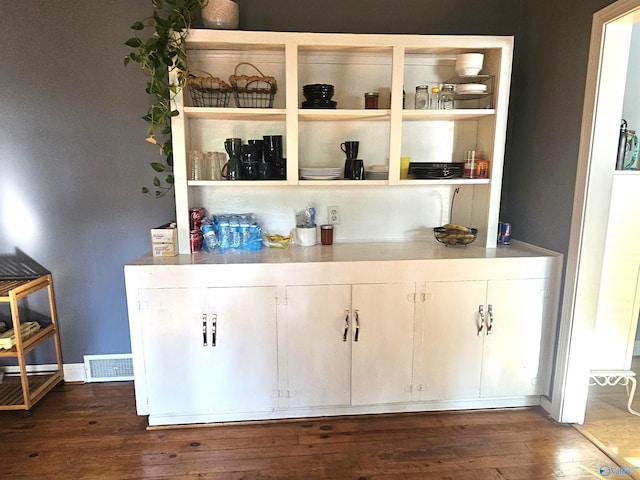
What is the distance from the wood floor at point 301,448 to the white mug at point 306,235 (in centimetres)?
103

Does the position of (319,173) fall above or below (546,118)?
below

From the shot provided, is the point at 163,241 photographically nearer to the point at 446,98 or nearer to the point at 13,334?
the point at 13,334

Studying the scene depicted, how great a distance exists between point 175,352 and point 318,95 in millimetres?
1623

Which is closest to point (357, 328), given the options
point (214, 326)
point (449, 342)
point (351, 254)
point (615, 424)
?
point (351, 254)

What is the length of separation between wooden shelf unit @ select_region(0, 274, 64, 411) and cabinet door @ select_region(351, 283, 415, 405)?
184 centimetres

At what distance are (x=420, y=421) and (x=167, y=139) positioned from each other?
7.33 ft

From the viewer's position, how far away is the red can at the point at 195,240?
2.26m

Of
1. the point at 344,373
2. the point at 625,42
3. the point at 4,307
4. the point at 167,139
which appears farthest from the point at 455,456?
the point at 4,307

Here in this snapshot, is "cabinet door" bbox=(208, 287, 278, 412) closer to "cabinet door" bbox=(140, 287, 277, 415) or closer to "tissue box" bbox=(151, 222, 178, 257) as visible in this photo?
"cabinet door" bbox=(140, 287, 277, 415)

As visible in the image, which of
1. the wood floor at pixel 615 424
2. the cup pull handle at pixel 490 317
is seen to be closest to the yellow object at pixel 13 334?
the cup pull handle at pixel 490 317

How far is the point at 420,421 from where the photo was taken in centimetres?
220

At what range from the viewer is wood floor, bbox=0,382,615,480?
1.83 m

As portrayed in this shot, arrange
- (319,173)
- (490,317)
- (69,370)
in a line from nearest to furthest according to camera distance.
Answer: (490,317), (319,173), (69,370)

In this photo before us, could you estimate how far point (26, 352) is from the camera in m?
2.26
